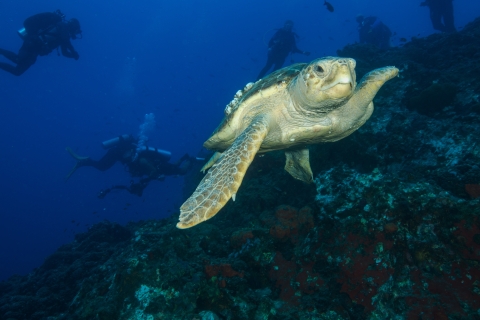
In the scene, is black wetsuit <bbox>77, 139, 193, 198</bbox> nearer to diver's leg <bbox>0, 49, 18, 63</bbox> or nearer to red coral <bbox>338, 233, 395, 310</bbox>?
diver's leg <bbox>0, 49, 18, 63</bbox>

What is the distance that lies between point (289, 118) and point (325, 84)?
1.00 metres

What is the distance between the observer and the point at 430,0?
45.7 feet

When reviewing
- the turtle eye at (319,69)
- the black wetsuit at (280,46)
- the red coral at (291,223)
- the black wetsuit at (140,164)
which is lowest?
the red coral at (291,223)

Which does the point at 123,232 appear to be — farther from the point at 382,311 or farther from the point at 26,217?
the point at 26,217

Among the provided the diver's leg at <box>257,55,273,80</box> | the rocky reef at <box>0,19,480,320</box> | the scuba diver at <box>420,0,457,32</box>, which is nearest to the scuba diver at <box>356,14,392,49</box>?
the scuba diver at <box>420,0,457,32</box>

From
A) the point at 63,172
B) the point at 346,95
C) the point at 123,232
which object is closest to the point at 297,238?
the point at 346,95

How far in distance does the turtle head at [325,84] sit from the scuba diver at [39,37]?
15008mm

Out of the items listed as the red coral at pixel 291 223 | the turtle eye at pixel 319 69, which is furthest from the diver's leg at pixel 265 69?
the turtle eye at pixel 319 69

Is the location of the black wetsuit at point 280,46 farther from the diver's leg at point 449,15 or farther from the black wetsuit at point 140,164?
the black wetsuit at point 140,164

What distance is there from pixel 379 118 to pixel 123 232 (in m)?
9.56

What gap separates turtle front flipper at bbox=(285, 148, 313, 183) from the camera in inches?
187

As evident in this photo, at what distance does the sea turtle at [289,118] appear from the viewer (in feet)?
8.66

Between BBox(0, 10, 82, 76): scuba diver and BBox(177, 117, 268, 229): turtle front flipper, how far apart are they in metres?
14.9

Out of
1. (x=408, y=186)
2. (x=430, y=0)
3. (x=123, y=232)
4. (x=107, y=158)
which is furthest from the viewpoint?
(x=107, y=158)
